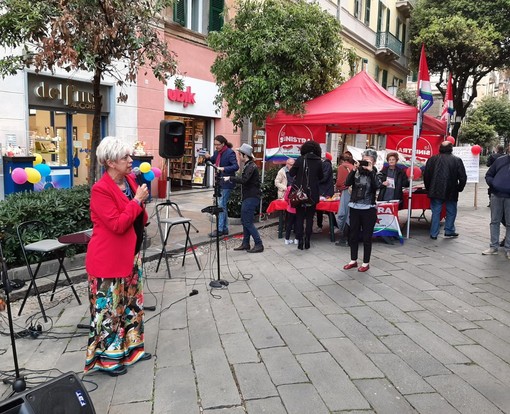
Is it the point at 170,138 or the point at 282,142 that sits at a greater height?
the point at 282,142

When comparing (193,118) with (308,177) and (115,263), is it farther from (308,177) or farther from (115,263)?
(115,263)

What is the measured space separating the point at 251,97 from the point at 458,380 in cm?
684

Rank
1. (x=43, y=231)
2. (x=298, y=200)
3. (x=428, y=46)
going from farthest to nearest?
1. (x=428, y=46)
2. (x=298, y=200)
3. (x=43, y=231)

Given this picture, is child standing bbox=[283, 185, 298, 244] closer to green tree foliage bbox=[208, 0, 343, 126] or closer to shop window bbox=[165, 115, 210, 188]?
green tree foliage bbox=[208, 0, 343, 126]

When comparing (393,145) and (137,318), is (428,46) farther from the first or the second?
(137,318)

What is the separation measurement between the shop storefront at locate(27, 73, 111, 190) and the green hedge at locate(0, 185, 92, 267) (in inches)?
146

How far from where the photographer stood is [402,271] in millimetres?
5855

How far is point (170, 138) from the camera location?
6035 millimetres

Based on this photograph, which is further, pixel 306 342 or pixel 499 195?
pixel 499 195

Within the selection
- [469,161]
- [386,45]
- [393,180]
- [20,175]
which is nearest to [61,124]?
[20,175]

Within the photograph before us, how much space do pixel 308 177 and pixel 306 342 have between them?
3531mm

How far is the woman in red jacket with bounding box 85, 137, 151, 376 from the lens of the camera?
2.92m

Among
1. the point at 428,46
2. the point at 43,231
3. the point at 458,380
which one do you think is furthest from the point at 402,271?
the point at 428,46

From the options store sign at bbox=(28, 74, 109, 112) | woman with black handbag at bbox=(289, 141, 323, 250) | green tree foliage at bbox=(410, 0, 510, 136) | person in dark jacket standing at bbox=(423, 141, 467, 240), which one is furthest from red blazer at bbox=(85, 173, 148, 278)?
green tree foliage at bbox=(410, 0, 510, 136)
